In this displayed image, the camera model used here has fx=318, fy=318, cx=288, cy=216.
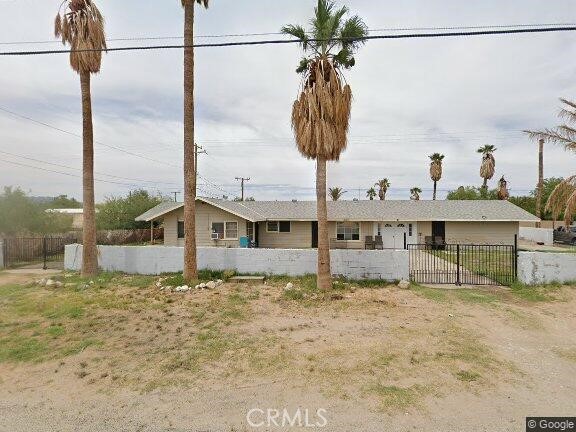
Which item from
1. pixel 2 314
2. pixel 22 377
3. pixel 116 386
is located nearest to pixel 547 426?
pixel 116 386

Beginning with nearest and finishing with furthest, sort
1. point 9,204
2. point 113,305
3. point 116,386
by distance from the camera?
point 116,386, point 113,305, point 9,204

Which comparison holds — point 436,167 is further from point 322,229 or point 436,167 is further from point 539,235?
point 322,229

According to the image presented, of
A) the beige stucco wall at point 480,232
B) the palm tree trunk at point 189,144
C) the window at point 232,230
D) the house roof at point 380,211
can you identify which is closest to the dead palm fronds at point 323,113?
the palm tree trunk at point 189,144

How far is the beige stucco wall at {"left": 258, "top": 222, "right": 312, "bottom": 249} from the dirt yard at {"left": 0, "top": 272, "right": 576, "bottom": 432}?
14.7m

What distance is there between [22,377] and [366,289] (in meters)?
9.68

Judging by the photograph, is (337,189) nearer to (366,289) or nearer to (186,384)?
(366,289)

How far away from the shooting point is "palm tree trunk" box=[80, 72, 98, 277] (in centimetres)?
1343

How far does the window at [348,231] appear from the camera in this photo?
25.2m

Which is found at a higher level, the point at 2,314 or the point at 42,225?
the point at 42,225

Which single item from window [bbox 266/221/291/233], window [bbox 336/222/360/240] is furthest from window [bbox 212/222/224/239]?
window [bbox 336/222/360/240]

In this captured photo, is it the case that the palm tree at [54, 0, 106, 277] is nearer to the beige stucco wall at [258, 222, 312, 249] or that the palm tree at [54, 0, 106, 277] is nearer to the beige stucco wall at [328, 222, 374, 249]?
the beige stucco wall at [258, 222, 312, 249]

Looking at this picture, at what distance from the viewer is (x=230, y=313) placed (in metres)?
9.06

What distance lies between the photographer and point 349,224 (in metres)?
25.3

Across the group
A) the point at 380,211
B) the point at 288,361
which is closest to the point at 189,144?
the point at 288,361
